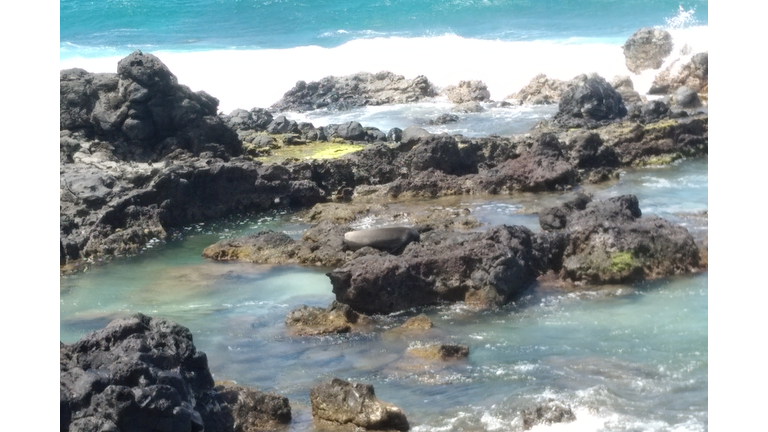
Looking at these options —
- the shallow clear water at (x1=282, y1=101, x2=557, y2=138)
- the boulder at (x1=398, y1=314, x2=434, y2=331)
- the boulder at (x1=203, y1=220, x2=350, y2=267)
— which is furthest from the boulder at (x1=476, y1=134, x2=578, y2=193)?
the boulder at (x1=398, y1=314, x2=434, y2=331)

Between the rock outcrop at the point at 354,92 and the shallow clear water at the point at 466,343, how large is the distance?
16476 mm

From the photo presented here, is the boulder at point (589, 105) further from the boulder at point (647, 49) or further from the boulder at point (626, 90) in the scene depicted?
the boulder at point (647, 49)

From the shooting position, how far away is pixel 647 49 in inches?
1277

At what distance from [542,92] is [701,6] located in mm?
19598

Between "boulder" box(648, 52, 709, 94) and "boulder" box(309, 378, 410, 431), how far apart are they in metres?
23.7

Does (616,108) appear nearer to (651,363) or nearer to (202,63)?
(651,363)

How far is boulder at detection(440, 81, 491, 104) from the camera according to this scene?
1128 inches

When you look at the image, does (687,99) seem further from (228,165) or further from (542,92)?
(228,165)

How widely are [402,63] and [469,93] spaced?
12.4 m

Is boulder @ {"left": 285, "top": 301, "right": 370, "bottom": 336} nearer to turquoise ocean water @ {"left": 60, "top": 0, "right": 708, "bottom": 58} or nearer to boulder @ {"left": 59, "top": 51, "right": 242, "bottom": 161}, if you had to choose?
boulder @ {"left": 59, "top": 51, "right": 242, "bottom": 161}

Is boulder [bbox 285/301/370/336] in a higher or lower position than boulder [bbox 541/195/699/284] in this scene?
lower

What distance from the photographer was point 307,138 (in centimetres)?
1967

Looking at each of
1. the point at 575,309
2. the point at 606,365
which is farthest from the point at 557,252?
the point at 606,365

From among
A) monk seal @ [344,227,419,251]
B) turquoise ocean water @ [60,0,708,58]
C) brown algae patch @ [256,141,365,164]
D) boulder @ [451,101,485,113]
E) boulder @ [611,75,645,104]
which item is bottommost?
monk seal @ [344,227,419,251]
